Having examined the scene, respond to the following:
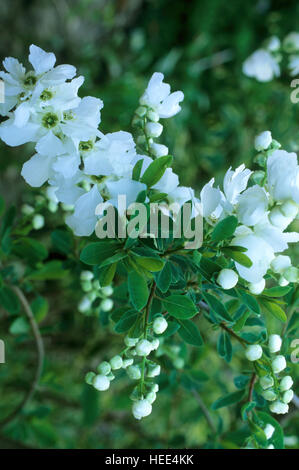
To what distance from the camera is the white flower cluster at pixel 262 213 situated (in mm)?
474

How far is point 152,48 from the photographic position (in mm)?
1858

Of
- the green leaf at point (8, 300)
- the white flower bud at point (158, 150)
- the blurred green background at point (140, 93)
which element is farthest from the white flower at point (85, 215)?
the blurred green background at point (140, 93)

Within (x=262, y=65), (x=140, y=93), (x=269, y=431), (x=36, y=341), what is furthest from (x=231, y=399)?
(x=140, y=93)

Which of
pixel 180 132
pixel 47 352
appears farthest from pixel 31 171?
pixel 180 132

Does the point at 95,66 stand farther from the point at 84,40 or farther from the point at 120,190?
the point at 120,190

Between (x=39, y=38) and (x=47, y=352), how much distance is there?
121 centimetres

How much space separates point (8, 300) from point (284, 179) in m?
0.53

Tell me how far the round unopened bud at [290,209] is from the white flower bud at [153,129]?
207 mm

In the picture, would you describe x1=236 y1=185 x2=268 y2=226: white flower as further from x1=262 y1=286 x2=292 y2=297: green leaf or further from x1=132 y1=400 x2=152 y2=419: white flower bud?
x1=132 y1=400 x2=152 y2=419: white flower bud

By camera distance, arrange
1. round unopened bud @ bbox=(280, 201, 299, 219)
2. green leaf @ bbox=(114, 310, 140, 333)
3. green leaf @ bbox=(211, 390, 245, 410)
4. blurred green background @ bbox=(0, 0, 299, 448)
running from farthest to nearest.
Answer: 1. blurred green background @ bbox=(0, 0, 299, 448)
2. green leaf @ bbox=(211, 390, 245, 410)
3. green leaf @ bbox=(114, 310, 140, 333)
4. round unopened bud @ bbox=(280, 201, 299, 219)

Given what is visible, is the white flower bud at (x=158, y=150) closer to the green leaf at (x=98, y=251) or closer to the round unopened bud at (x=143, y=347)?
the green leaf at (x=98, y=251)

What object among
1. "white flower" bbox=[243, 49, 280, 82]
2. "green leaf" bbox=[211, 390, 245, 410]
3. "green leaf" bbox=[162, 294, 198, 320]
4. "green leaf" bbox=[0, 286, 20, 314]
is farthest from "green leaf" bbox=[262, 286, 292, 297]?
"white flower" bbox=[243, 49, 280, 82]

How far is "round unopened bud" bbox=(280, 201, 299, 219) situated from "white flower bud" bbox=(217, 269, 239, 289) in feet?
0.29

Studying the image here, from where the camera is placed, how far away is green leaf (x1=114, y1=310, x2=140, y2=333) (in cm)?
57
